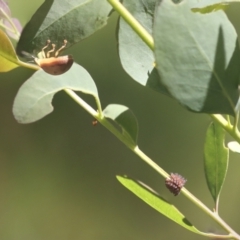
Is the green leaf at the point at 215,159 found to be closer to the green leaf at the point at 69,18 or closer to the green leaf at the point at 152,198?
the green leaf at the point at 152,198

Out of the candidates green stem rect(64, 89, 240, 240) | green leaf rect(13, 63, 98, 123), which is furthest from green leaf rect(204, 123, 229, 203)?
green leaf rect(13, 63, 98, 123)

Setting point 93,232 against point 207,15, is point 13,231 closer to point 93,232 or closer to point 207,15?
point 93,232

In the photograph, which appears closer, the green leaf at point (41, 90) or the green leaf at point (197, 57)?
the green leaf at point (197, 57)

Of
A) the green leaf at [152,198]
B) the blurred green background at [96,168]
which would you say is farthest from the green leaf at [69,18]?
the blurred green background at [96,168]

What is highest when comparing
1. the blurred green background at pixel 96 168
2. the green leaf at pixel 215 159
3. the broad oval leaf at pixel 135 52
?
the broad oval leaf at pixel 135 52

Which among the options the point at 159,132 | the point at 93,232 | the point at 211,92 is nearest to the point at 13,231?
the point at 93,232
